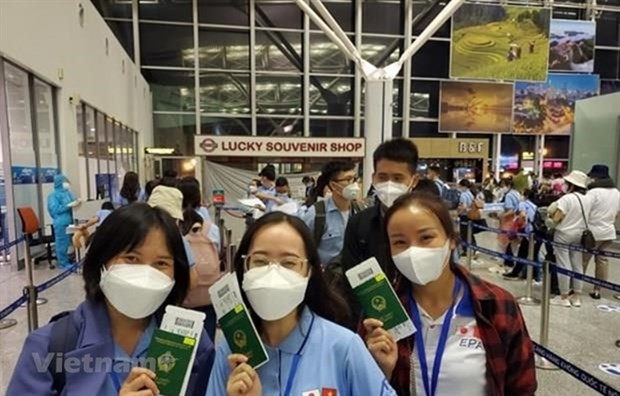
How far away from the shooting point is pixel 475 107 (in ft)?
55.5

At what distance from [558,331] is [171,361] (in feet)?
14.0

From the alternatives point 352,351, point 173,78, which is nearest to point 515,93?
point 173,78

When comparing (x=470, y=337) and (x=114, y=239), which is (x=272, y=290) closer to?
(x=114, y=239)

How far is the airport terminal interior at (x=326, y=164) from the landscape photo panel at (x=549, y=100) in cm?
8

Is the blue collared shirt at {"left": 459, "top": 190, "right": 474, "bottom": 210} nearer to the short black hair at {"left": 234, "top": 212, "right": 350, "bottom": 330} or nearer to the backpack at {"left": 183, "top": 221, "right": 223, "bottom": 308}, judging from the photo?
the backpack at {"left": 183, "top": 221, "right": 223, "bottom": 308}

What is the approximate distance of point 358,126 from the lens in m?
16.9

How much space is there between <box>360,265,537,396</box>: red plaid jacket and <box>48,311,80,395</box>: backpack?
0.88 meters

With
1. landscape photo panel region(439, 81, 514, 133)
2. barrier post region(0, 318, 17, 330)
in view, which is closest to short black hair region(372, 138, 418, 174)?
barrier post region(0, 318, 17, 330)

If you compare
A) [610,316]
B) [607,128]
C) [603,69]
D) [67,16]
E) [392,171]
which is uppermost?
[603,69]

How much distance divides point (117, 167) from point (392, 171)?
36.1 feet

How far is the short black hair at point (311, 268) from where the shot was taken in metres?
1.24

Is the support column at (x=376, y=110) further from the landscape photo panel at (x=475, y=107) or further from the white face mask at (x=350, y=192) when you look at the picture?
the landscape photo panel at (x=475, y=107)

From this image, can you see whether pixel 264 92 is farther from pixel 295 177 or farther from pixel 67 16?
pixel 67 16

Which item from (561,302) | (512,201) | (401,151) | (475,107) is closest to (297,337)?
(401,151)
